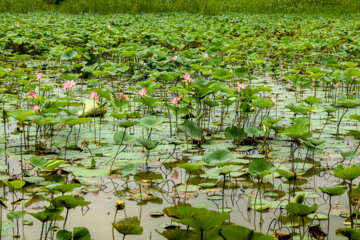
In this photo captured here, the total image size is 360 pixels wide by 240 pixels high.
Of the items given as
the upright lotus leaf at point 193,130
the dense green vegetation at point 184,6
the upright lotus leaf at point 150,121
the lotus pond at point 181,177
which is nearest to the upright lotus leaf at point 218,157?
the lotus pond at point 181,177

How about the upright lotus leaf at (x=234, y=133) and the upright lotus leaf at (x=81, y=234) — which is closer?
the upright lotus leaf at (x=81, y=234)

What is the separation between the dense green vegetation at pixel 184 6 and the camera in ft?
51.3

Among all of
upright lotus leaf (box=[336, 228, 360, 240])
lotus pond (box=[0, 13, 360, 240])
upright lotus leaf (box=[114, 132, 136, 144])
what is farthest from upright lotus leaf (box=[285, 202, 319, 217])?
upright lotus leaf (box=[114, 132, 136, 144])

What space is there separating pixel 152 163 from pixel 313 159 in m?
0.92

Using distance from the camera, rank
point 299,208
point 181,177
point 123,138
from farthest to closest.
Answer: point 123,138
point 181,177
point 299,208

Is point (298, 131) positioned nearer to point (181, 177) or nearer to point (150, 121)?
point (181, 177)

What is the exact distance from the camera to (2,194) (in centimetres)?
202

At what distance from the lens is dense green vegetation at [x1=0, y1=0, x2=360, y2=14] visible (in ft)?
51.3

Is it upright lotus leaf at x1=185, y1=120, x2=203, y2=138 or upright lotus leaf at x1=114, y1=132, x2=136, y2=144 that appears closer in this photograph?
upright lotus leaf at x1=114, y1=132, x2=136, y2=144

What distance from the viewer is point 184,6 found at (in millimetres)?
16016

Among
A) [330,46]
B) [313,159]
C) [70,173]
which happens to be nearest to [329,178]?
[313,159]

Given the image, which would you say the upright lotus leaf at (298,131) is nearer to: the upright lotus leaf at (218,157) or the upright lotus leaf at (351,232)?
the upright lotus leaf at (218,157)

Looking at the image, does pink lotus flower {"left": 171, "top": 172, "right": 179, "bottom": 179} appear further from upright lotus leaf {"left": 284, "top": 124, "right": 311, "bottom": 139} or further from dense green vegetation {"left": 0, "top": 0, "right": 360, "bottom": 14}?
dense green vegetation {"left": 0, "top": 0, "right": 360, "bottom": 14}

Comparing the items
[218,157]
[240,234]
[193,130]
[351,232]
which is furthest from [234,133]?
[240,234]
